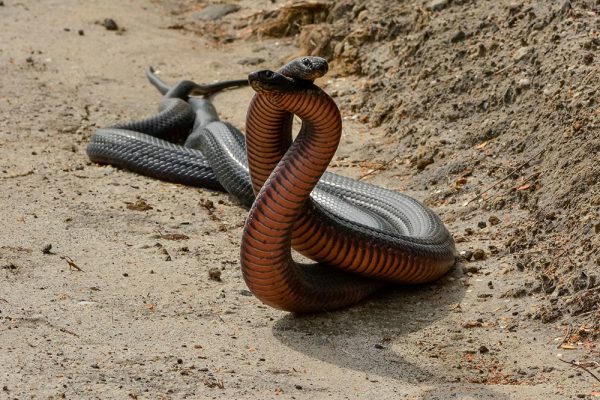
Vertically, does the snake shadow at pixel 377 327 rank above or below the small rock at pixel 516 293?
below

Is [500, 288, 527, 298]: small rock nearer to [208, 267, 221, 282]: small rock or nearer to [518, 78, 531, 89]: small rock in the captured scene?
[208, 267, 221, 282]: small rock

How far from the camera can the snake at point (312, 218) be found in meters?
5.70

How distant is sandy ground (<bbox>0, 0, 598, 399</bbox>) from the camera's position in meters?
5.36

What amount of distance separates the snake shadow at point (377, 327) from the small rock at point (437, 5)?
407 cm

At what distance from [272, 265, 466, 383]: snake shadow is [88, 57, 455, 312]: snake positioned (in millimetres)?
91

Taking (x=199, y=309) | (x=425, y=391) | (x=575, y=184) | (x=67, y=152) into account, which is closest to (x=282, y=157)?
(x=199, y=309)

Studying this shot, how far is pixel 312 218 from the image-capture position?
250 inches

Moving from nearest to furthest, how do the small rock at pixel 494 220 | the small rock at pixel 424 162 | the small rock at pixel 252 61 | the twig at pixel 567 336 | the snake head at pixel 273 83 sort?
1. the snake head at pixel 273 83
2. the twig at pixel 567 336
3. the small rock at pixel 494 220
4. the small rock at pixel 424 162
5. the small rock at pixel 252 61

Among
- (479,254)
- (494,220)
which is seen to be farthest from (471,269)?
(494,220)

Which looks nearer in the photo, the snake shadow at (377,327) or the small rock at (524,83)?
the snake shadow at (377,327)

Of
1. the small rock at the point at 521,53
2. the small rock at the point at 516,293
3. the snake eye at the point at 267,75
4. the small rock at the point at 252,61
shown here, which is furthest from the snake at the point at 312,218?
the small rock at the point at 252,61

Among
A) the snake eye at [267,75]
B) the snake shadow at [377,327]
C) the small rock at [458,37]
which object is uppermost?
the snake eye at [267,75]

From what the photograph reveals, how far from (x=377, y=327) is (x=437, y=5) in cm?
504

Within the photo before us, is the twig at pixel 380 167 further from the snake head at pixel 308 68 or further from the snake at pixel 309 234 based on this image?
the snake head at pixel 308 68
